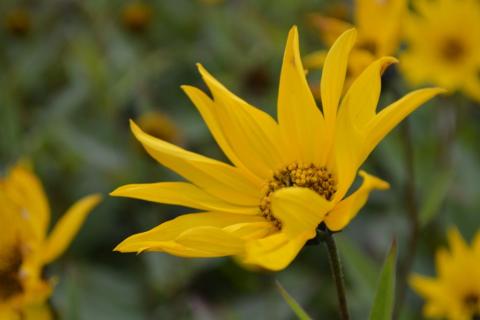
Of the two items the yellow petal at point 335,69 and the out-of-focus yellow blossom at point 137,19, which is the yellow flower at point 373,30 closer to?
the yellow petal at point 335,69

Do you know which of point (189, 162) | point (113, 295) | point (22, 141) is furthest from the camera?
point (22, 141)

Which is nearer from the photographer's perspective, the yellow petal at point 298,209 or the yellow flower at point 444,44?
the yellow petal at point 298,209

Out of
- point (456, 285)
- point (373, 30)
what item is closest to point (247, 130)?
point (456, 285)

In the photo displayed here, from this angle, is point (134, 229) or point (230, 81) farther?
point (230, 81)

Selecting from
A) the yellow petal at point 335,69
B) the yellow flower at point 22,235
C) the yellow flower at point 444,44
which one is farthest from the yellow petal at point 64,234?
the yellow flower at point 444,44

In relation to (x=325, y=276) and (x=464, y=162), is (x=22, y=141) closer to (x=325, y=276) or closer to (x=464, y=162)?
(x=325, y=276)

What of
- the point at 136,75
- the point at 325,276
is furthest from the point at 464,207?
the point at 136,75

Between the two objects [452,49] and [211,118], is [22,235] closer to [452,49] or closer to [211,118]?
[211,118]
